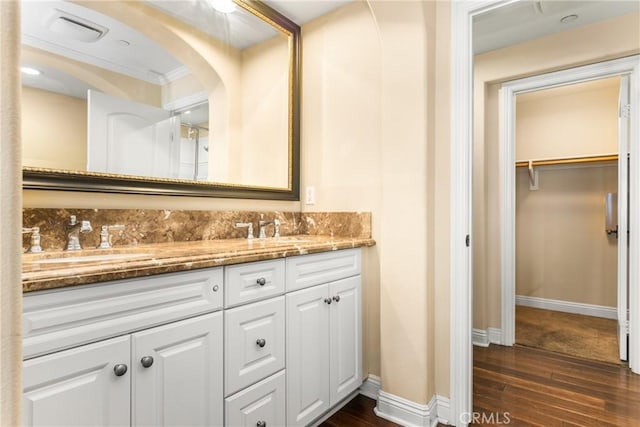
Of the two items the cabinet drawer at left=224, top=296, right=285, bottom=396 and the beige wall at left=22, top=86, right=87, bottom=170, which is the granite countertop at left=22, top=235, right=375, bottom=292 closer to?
the cabinet drawer at left=224, top=296, right=285, bottom=396

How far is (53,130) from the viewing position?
129cm

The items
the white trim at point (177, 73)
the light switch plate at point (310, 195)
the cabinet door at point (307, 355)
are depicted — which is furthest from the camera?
the light switch plate at point (310, 195)

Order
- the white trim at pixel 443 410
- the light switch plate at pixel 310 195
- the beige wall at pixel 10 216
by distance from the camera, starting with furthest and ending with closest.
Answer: the light switch plate at pixel 310 195 < the white trim at pixel 443 410 < the beige wall at pixel 10 216

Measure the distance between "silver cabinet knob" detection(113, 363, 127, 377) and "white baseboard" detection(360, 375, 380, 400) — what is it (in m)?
1.42

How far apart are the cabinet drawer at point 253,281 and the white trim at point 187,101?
36.3 inches

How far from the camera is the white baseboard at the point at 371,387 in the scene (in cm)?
194

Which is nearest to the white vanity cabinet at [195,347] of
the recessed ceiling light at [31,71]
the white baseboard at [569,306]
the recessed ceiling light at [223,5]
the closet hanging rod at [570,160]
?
the recessed ceiling light at [31,71]

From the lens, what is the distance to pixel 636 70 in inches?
89.4

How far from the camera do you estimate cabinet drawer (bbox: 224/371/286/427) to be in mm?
1221

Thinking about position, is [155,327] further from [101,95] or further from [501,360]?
[501,360]

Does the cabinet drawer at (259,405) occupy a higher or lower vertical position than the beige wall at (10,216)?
lower

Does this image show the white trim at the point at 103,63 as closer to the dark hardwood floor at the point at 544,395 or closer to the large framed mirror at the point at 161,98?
the large framed mirror at the point at 161,98

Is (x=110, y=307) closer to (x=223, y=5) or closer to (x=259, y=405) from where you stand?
(x=259, y=405)

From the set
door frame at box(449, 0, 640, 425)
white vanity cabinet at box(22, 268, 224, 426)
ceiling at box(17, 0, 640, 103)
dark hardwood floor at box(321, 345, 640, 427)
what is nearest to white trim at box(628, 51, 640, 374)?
dark hardwood floor at box(321, 345, 640, 427)
